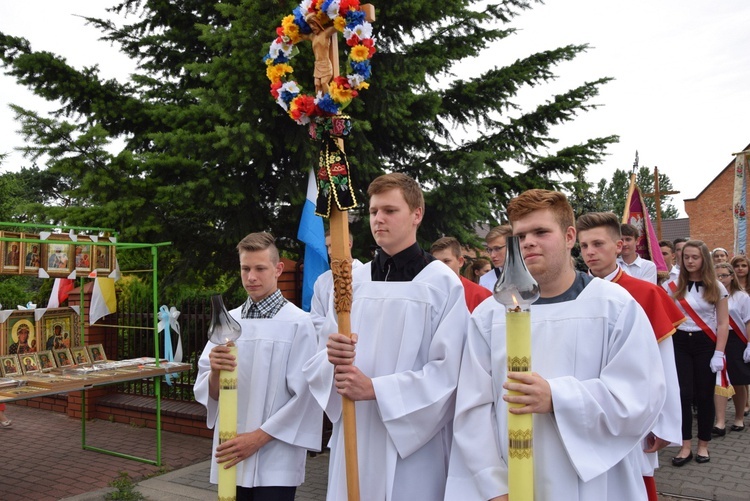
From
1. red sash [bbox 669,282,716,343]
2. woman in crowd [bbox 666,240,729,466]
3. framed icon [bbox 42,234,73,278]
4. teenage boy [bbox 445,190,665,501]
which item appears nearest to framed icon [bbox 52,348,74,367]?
framed icon [bbox 42,234,73,278]

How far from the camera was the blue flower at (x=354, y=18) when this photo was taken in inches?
115

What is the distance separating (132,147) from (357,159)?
3.10 meters

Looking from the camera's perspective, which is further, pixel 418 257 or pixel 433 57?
pixel 433 57

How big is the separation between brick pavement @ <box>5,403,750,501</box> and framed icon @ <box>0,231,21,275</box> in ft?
7.25

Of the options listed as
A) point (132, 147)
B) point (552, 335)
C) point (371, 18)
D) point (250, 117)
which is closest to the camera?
point (552, 335)

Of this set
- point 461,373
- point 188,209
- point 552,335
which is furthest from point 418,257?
point 188,209

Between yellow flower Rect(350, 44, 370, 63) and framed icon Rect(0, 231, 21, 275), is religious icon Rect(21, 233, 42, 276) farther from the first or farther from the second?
yellow flower Rect(350, 44, 370, 63)

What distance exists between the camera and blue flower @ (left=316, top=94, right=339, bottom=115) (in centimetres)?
294

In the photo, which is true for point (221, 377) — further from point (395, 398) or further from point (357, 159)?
point (357, 159)

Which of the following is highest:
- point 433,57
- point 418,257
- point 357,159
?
point 433,57

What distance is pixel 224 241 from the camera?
775 cm

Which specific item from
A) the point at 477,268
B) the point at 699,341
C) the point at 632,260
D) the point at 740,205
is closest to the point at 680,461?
the point at 699,341

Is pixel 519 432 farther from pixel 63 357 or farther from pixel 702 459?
pixel 63 357

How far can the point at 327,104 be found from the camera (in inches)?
116
